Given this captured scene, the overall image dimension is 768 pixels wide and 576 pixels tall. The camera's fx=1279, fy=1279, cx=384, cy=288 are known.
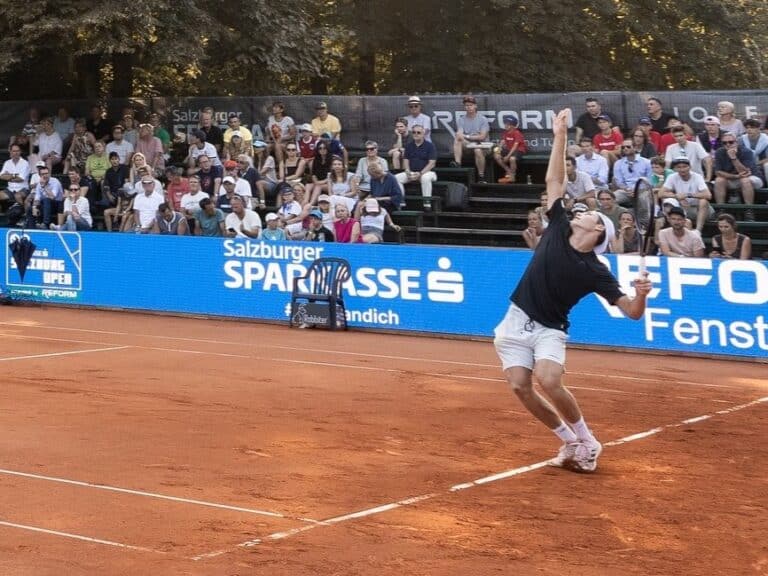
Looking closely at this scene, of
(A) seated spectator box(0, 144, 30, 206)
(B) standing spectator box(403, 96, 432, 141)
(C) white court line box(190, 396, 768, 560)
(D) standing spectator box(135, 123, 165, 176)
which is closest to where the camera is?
(C) white court line box(190, 396, 768, 560)

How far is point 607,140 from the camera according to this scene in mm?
21766

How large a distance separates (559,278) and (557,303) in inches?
7.9

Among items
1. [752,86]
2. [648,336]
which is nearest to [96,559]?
[648,336]

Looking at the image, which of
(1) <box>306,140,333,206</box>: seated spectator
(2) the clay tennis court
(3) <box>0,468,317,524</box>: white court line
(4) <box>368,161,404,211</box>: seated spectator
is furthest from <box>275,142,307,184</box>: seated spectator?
(3) <box>0,468,317,524</box>: white court line

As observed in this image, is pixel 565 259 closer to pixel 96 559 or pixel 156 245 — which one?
pixel 96 559

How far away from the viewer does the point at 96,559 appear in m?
7.18

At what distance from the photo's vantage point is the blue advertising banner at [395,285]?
55.0 feet

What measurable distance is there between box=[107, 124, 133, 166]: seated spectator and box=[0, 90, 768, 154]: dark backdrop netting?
5.22ft

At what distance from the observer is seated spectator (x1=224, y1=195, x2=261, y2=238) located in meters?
22.3

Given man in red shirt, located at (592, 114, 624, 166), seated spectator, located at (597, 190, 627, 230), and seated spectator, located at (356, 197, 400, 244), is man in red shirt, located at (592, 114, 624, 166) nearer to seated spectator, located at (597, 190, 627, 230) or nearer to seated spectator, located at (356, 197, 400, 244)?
seated spectator, located at (597, 190, 627, 230)

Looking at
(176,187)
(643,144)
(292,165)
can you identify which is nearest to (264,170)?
(292,165)

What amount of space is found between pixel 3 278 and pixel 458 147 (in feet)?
30.2

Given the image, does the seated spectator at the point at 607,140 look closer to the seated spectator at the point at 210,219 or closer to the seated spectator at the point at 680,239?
the seated spectator at the point at 680,239

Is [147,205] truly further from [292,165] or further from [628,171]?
[628,171]
